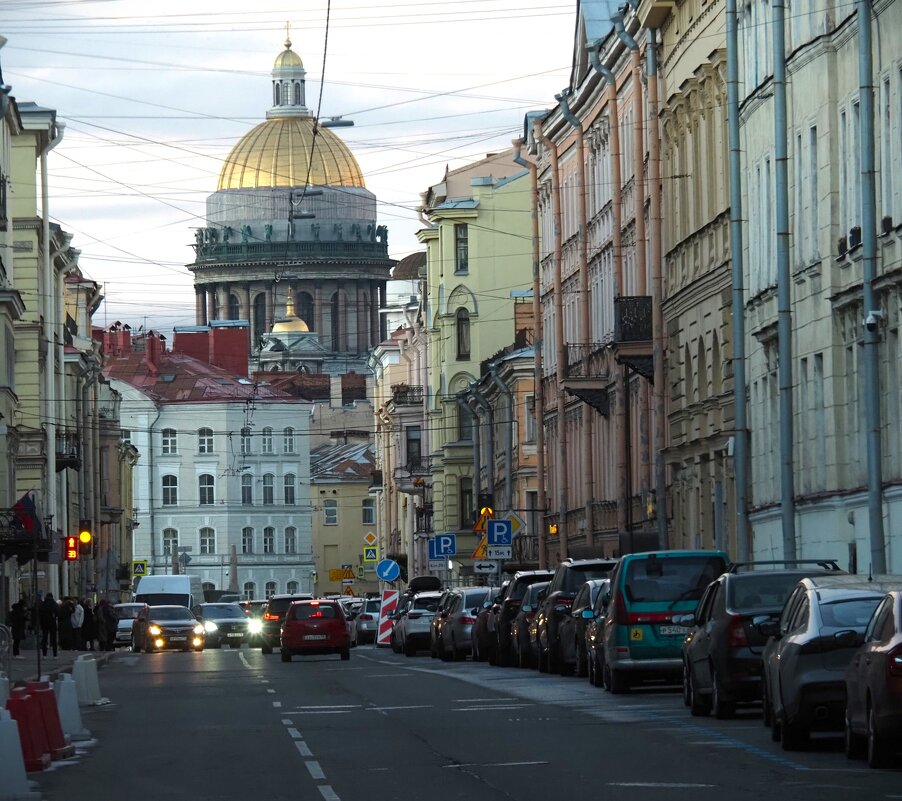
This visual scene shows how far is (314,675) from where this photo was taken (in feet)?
129

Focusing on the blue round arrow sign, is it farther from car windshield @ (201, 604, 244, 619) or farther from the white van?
the white van

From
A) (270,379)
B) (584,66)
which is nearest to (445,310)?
(584,66)

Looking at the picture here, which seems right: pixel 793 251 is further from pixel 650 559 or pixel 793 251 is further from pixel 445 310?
pixel 445 310

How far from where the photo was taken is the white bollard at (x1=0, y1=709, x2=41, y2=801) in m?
15.4

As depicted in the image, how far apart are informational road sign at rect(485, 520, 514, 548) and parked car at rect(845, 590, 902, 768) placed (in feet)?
125

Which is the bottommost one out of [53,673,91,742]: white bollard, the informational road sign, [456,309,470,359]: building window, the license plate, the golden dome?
[53,673,91,742]: white bollard

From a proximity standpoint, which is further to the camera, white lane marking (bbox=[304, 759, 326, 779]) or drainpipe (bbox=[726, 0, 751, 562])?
drainpipe (bbox=[726, 0, 751, 562])

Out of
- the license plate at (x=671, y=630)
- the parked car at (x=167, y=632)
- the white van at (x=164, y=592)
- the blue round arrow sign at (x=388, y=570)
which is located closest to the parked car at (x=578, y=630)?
the license plate at (x=671, y=630)

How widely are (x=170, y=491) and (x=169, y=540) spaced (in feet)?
9.39

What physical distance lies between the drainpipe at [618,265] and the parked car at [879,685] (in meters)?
35.2

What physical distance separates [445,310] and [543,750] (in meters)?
72.7

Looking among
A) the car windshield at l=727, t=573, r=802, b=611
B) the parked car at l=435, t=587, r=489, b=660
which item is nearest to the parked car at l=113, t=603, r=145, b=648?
the parked car at l=435, t=587, r=489, b=660

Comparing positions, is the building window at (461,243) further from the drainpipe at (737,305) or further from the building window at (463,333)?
the drainpipe at (737,305)

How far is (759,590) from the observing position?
21.7m
